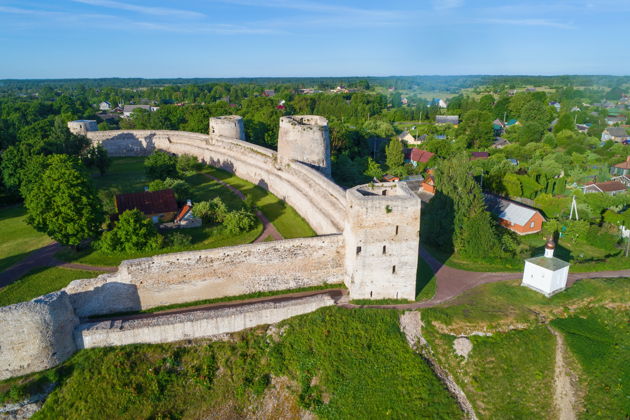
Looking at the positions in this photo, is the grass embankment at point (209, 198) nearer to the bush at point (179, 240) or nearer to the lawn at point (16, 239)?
the bush at point (179, 240)

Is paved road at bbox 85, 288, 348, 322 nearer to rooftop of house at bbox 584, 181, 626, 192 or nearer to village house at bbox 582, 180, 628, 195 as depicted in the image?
village house at bbox 582, 180, 628, 195

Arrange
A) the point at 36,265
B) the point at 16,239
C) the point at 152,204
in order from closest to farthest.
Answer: the point at 36,265 < the point at 16,239 < the point at 152,204

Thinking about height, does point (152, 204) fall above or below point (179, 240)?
above

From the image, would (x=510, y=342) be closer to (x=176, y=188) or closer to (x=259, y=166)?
(x=176, y=188)

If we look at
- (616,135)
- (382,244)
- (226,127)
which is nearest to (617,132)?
(616,135)

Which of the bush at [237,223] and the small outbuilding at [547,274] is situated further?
the bush at [237,223]

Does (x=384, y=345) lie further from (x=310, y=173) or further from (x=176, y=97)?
(x=176, y=97)

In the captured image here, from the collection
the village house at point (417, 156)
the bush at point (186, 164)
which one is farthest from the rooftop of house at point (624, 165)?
the bush at point (186, 164)
